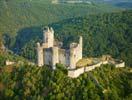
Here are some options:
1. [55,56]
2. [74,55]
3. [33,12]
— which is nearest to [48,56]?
[55,56]

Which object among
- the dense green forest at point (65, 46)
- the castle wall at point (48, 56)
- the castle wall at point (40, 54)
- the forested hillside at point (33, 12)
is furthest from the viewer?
the forested hillside at point (33, 12)

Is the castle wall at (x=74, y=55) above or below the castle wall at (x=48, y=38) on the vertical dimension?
below

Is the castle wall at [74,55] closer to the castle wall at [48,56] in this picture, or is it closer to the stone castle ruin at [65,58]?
the stone castle ruin at [65,58]

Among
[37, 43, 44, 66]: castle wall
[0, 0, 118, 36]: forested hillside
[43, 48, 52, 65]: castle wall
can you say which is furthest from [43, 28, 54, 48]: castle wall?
[0, 0, 118, 36]: forested hillside

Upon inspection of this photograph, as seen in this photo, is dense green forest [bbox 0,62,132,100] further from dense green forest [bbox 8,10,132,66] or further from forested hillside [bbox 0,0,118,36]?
forested hillside [bbox 0,0,118,36]

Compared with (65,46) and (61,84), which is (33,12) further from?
(61,84)

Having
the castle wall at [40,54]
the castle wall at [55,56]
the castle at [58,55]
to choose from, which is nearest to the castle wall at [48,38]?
the castle at [58,55]

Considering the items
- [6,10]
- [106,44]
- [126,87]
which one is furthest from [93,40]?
[6,10]

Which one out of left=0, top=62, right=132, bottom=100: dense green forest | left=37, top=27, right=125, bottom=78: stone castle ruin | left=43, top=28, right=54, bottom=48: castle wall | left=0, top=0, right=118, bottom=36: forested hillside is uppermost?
left=43, top=28, right=54, bottom=48: castle wall

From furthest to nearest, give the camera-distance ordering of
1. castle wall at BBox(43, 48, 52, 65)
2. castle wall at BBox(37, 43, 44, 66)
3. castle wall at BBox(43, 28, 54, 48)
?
castle wall at BBox(43, 28, 54, 48), castle wall at BBox(37, 43, 44, 66), castle wall at BBox(43, 48, 52, 65)
